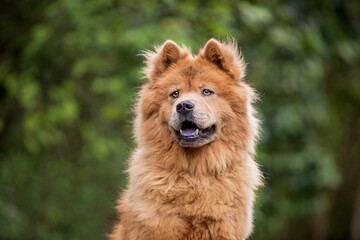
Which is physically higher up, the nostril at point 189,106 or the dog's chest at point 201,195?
the nostril at point 189,106

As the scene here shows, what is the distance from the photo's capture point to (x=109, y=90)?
861 centimetres

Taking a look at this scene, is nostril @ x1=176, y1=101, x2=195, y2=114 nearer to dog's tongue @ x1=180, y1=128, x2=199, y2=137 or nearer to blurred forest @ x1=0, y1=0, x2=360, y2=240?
dog's tongue @ x1=180, y1=128, x2=199, y2=137

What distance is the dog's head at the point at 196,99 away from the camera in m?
4.92

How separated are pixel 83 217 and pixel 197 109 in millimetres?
7231

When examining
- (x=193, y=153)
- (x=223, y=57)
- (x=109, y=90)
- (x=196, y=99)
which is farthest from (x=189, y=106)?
(x=109, y=90)

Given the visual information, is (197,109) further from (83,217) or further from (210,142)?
(83,217)

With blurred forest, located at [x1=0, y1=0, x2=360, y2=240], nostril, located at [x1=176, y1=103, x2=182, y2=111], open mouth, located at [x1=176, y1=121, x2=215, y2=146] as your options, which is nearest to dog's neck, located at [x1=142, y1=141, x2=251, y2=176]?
open mouth, located at [x1=176, y1=121, x2=215, y2=146]

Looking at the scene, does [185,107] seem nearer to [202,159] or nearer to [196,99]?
[196,99]

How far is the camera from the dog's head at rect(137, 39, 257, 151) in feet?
16.1

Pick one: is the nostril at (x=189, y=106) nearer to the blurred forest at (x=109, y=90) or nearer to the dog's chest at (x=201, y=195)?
the dog's chest at (x=201, y=195)

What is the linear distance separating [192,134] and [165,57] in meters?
0.99

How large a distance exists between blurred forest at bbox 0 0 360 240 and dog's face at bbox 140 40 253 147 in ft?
7.43

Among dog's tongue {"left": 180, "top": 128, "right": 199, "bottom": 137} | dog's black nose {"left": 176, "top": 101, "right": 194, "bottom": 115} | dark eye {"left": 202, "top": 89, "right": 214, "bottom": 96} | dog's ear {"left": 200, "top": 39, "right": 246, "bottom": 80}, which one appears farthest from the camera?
dog's ear {"left": 200, "top": 39, "right": 246, "bottom": 80}

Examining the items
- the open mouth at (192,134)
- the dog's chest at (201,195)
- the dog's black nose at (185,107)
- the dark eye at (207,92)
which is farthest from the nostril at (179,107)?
the dog's chest at (201,195)
